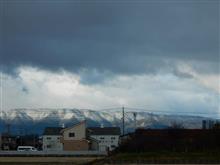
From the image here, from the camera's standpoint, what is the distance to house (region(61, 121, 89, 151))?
118938 millimetres

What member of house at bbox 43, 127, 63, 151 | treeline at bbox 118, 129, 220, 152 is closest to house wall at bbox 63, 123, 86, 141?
house at bbox 43, 127, 63, 151

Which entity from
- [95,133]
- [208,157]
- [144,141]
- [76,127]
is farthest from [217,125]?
[95,133]

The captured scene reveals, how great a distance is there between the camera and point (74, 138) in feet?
397

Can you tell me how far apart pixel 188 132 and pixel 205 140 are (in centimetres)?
1332

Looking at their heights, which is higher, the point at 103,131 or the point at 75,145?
the point at 103,131

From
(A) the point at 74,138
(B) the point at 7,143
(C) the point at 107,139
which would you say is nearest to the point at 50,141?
(B) the point at 7,143

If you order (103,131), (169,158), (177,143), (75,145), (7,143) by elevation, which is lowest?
(169,158)

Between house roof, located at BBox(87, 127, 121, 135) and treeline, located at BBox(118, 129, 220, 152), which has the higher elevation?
house roof, located at BBox(87, 127, 121, 135)

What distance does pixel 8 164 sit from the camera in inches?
2452

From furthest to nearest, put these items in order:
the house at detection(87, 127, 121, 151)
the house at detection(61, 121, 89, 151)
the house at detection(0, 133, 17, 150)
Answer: the house at detection(0, 133, 17, 150) → the house at detection(87, 127, 121, 151) → the house at detection(61, 121, 89, 151)

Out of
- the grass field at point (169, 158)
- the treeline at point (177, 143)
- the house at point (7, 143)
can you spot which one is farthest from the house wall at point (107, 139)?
the grass field at point (169, 158)

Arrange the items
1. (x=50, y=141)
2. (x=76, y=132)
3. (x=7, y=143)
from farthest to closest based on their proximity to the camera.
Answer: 1. (x=7, y=143)
2. (x=50, y=141)
3. (x=76, y=132)

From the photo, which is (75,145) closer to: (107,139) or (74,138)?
(74,138)

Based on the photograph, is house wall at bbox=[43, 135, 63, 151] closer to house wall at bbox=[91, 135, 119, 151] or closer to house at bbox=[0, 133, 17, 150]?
house at bbox=[0, 133, 17, 150]
